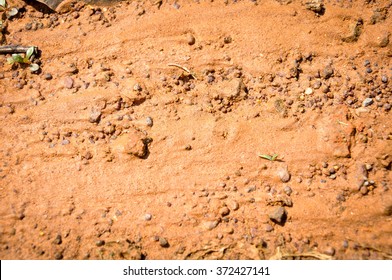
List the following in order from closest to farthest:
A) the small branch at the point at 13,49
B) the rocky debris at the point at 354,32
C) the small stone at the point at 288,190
Result: the small stone at the point at 288,190 < the rocky debris at the point at 354,32 < the small branch at the point at 13,49

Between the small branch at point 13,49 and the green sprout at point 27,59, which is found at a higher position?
the small branch at point 13,49

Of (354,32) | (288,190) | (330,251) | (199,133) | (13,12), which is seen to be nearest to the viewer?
(330,251)

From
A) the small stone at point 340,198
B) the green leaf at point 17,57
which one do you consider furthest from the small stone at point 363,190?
the green leaf at point 17,57

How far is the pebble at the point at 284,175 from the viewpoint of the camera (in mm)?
2445

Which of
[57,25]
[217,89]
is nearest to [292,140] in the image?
[217,89]

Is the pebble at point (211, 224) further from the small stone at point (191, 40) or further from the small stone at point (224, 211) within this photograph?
the small stone at point (191, 40)

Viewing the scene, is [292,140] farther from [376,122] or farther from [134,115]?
[134,115]

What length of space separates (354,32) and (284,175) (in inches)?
57.7

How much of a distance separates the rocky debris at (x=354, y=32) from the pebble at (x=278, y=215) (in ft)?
5.39

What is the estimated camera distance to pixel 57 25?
9.61ft

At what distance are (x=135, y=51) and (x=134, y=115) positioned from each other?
0.62 metres

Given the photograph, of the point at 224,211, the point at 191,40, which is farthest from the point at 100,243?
the point at 191,40

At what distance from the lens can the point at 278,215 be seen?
2.34m

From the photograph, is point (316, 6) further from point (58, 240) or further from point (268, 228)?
point (58, 240)
